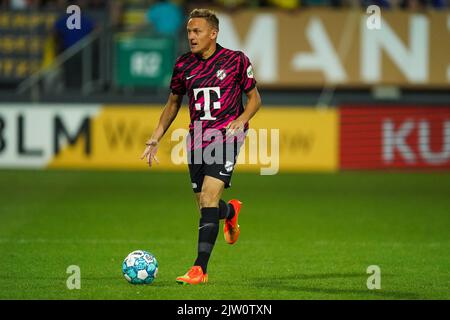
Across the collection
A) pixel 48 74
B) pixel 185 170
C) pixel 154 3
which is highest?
pixel 154 3

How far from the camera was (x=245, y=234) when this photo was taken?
40.8 feet

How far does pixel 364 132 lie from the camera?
20047 mm

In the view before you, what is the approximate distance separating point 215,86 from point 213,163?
0.64 metres

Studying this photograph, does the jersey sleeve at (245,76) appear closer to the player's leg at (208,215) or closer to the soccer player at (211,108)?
the soccer player at (211,108)

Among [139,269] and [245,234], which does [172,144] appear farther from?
[139,269]

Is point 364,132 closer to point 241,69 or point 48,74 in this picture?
point 48,74

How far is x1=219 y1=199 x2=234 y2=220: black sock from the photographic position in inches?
367

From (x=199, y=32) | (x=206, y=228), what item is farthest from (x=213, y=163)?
(x=199, y=32)

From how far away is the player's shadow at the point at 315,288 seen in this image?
8.20 m

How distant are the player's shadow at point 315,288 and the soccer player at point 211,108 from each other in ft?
1.96

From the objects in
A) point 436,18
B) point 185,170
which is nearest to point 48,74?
point 185,170

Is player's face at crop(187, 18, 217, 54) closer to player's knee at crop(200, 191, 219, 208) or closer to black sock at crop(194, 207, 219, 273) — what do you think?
player's knee at crop(200, 191, 219, 208)
